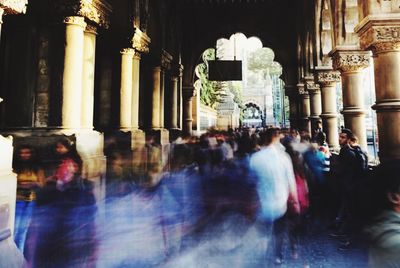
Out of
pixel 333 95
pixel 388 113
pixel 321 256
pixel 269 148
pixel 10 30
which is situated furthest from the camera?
pixel 333 95

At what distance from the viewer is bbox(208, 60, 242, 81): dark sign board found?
44.9 ft

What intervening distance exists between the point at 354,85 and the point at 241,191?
3.70 meters

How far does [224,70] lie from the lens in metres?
13.8

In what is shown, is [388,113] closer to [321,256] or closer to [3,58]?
[321,256]

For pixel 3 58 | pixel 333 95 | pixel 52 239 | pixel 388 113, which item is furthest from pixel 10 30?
pixel 333 95

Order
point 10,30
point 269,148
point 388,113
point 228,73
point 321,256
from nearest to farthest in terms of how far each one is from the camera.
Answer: point 269,148, point 321,256, point 388,113, point 10,30, point 228,73

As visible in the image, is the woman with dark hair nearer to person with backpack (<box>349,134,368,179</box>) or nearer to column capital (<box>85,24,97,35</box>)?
column capital (<box>85,24,97,35</box>)

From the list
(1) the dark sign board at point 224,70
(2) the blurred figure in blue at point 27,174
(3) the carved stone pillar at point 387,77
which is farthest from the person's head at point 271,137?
(1) the dark sign board at point 224,70

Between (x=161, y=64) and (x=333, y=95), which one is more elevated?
(x=161, y=64)

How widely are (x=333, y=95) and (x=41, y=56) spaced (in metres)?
8.53

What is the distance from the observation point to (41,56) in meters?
5.35

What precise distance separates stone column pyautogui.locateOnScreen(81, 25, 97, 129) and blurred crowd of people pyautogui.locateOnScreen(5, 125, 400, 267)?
39.5 inches

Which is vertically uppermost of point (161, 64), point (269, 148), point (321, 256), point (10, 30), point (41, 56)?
point (161, 64)

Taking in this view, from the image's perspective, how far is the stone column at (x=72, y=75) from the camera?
502 centimetres
